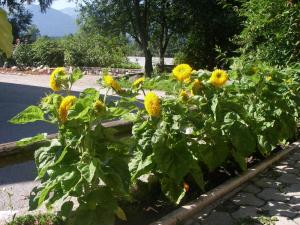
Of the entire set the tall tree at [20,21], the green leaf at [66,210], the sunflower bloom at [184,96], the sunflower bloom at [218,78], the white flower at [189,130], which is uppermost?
the tall tree at [20,21]

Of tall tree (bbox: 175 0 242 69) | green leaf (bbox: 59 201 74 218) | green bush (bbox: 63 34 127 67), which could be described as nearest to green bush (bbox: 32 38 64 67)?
green bush (bbox: 63 34 127 67)

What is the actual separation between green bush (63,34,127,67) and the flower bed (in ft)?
60.9

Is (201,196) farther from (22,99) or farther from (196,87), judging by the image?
(22,99)

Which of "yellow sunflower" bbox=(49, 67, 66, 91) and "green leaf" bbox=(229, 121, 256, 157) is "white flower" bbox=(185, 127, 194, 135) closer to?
"green leaf" bbox=(229, 121, 256, 157)

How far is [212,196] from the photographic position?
3660 millimetres

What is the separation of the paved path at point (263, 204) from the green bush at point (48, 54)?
20503 millimetres

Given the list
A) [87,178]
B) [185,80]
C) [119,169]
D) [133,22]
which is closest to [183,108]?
[185,80]

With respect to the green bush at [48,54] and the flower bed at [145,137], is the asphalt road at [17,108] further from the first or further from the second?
the green bush at [48,54]

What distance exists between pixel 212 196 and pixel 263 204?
447 mm

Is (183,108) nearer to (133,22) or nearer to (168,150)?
(168,150)

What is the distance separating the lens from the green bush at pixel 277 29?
23.8 ft

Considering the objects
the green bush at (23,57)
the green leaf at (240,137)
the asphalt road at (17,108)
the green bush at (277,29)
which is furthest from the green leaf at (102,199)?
the green bush at (23,57)

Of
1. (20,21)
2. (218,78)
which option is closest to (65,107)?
(218,78)

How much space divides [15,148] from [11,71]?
20848 mm
